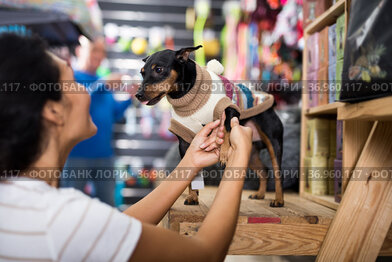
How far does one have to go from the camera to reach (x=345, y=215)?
111 cm

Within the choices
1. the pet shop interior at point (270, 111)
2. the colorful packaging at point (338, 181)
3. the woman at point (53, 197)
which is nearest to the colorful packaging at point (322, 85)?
the pet shop interior at point (270, 111)

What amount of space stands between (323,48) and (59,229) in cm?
164

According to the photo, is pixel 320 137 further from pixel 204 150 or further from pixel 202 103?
pixel 204 150

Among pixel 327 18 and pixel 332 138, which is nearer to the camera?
pixel 327 18

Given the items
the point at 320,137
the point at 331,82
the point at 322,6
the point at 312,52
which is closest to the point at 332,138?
the point at 320,137

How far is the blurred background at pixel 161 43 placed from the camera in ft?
8.56

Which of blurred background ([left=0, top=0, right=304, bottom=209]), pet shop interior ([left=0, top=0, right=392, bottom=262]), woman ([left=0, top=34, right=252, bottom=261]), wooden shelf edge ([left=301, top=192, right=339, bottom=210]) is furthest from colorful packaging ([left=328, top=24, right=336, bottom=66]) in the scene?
woman ([left=0, top=34, right=252, bottom=261])

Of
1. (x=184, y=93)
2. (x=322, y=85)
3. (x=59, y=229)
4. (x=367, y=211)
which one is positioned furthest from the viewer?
(x=322, y=85)

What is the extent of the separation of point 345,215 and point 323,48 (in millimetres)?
1028

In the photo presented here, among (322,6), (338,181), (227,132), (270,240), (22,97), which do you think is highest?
(322,6)

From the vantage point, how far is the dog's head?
4.31 ft

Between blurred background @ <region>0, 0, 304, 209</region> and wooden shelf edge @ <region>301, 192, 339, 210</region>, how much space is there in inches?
13.0

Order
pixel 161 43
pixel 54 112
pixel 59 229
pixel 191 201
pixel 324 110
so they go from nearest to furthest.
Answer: pixel 59 229
pixel 54 112
pixel 191 201
pixel 324 110
pixel 161 43

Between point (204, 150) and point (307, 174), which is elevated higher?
point (204, 150)
